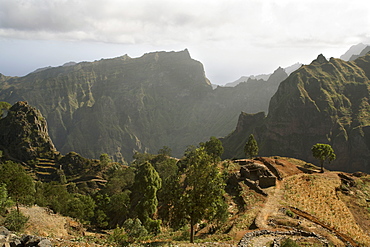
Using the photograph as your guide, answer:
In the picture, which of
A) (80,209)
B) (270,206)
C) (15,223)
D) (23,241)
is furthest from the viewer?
(80,209)

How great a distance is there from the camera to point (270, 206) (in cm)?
4444

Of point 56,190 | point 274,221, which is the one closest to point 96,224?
point 56,190

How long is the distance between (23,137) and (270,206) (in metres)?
136

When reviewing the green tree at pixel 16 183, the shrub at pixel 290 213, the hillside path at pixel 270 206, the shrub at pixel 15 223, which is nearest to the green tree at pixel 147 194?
the green tree at pixel 16 183

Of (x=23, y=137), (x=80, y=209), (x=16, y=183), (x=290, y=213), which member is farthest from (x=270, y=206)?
(x=23, y=137)

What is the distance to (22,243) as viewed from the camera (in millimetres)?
18047

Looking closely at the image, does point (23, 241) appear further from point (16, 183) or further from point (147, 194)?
point (147, 194)

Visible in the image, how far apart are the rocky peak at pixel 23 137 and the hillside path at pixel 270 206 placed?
124012mm

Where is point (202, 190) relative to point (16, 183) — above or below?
above

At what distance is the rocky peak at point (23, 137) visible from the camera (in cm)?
12938

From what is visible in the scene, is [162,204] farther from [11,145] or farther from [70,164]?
[11,145]

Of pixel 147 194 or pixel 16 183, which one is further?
pixel 147 194

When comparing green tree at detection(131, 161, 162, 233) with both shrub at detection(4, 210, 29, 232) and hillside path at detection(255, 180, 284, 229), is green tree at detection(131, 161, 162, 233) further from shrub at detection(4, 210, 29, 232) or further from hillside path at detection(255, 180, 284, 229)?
shrub at detection(4, 210, 29, 232)

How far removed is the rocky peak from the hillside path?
12401 cm
